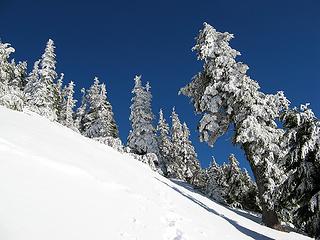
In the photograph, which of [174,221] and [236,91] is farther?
[236,91]

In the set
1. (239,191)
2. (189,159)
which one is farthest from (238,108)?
(189,159)

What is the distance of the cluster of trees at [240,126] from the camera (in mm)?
15836

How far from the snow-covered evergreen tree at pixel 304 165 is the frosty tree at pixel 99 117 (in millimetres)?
31090

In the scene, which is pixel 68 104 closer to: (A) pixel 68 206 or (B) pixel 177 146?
(B) pixel 177 146

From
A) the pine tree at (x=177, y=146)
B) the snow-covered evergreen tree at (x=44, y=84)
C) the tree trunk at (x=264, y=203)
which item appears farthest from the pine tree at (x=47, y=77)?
the tree trunk at (x=264, y=203)

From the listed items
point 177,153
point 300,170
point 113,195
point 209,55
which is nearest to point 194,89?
point 209,55

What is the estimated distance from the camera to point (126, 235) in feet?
26.8

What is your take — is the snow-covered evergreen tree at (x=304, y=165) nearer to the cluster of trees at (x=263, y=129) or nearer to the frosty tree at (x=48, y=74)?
the cluster of trees at (x=263, y=129)

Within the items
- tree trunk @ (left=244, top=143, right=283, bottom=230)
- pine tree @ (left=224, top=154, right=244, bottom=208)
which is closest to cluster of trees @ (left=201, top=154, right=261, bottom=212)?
pine tree @ (left=224, top=154, right=244, bottom=208)

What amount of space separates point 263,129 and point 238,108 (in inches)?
88.0

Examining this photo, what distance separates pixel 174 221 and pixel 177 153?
43.9 m

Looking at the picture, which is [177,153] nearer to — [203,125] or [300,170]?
[203,125]

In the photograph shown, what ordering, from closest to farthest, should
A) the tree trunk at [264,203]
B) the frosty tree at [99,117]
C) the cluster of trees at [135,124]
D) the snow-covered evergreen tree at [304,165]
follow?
the snow-covered evergreen tree at [304,165] < the tree trunk at [264,203] < the cluster of trees at [135,124] < the frosty tree at [99,117]

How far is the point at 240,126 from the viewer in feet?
71.4
